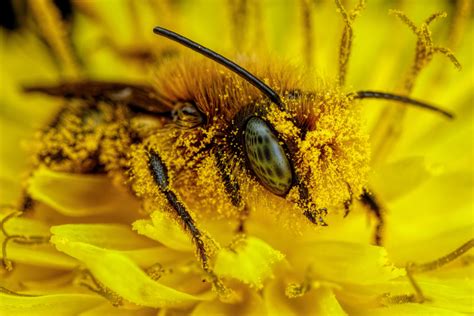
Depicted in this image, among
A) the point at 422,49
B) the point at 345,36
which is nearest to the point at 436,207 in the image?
the point at 422,49

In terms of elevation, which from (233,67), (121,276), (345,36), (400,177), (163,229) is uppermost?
(345,36)

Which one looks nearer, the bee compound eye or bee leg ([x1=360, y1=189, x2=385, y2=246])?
the bee compound eye

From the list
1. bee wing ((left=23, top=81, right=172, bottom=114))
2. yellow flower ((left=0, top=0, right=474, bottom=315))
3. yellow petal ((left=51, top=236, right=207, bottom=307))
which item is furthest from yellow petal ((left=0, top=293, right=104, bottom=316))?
bee wing ((left=23, top=81, right=172, bottom=114))

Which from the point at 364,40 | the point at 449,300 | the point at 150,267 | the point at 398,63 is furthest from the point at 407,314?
the point at 364,40

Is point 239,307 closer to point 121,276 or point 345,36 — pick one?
point 121,276

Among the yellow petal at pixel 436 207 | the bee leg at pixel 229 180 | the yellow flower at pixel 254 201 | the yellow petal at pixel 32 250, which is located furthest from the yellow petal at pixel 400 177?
the yellow petal at pixel 32 250

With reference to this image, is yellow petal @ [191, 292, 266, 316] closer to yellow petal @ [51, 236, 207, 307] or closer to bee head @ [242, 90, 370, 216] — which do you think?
yellow petal @ [51, 236, 207, 307]

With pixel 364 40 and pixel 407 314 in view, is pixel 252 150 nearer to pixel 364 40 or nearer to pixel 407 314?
pixel 407 314
